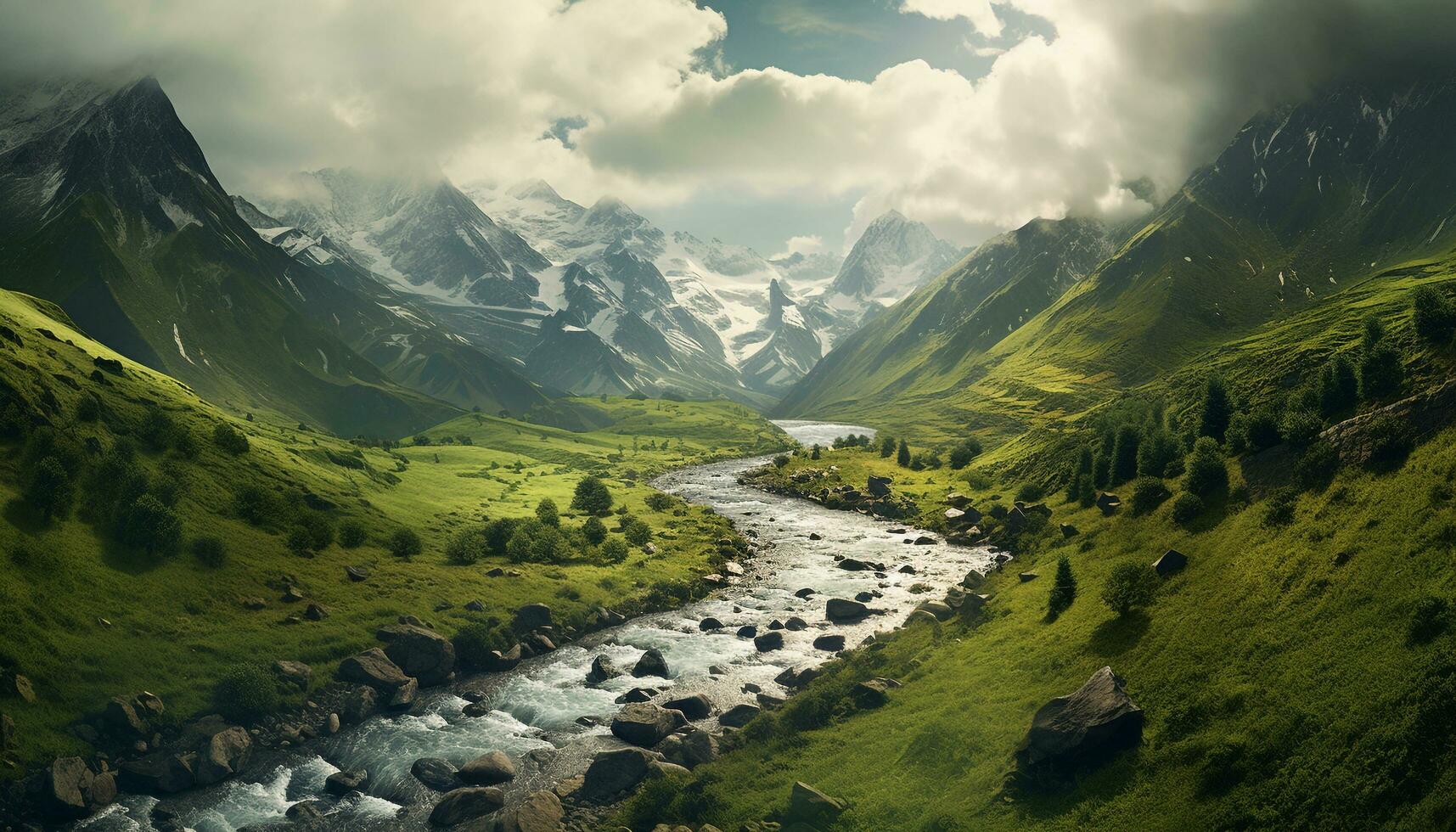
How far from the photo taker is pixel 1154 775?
33562mm

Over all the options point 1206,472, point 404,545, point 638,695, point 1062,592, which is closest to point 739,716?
point 638,695

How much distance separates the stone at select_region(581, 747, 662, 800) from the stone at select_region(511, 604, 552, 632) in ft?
97.4

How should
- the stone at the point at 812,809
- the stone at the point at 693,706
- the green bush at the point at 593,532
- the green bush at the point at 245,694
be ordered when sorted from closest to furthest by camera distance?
the stone at the point at 812,809 < the green bush at the point at 245,694 < the stone at the point at 693,706 < the green bush at the point at 593,532

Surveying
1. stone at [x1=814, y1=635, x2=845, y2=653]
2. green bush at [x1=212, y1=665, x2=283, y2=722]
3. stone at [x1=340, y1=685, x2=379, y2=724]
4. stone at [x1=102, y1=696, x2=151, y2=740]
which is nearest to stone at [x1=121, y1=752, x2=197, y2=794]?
stone at [x1=102, y1=696, x2=151, y2=740]

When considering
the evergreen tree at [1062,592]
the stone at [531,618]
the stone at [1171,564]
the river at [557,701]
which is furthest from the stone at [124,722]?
the stone at [1171,564]

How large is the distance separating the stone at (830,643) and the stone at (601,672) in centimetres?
1905

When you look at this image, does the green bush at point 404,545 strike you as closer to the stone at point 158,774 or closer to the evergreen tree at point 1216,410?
the stone at point 158,774

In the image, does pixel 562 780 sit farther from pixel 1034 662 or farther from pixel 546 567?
pixel 546 567

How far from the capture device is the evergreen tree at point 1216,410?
6325 centimetres

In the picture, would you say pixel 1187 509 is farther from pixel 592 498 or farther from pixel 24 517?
pixel 592 498

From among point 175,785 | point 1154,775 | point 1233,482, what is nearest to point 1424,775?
point 1154,775

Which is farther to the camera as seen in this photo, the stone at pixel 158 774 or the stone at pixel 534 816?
the stone at pixel 158 774

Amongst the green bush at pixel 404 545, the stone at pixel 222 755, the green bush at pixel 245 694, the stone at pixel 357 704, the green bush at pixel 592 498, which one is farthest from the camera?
the green bush at pixel 592 498

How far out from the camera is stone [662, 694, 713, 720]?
57438mm
